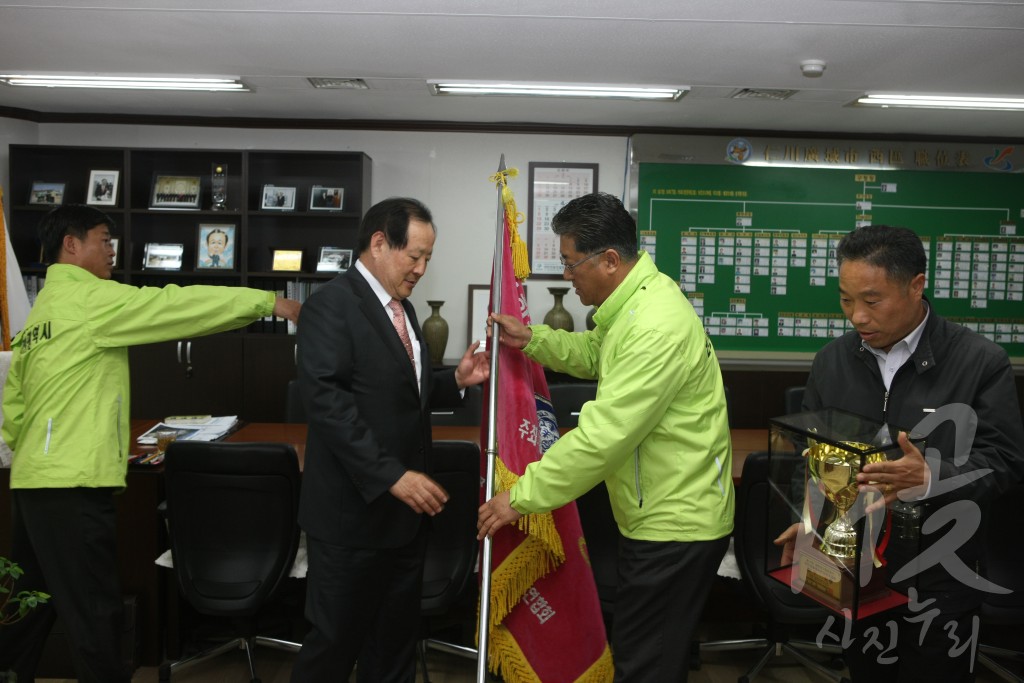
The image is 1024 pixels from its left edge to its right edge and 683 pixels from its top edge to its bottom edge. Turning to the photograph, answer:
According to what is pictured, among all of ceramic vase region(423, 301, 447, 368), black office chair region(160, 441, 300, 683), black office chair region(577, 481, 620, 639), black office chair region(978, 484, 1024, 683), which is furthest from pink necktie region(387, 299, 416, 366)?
ceramic vase region(423, 301, 447, 368)

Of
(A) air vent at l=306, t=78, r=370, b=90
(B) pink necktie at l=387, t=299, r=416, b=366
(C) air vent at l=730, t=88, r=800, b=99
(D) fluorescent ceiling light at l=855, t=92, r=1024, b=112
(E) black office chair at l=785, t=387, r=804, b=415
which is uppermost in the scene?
(A) air vent at l=306, t=78, r=370, b=90

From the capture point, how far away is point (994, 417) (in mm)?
1896

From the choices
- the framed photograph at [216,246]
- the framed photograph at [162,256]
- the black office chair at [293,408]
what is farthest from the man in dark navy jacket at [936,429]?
the framed photograph at [162,256]

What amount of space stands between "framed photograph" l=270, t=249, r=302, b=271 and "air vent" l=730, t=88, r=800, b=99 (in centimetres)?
284

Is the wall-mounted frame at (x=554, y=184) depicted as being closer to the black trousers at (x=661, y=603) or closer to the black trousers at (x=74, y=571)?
the black trousers at (x=74, y=571)

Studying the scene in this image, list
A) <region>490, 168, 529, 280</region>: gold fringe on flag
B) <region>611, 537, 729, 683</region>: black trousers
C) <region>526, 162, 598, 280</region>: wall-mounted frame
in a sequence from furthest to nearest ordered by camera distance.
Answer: <region>526, 162, 598, 280</region>: wall-mounted frame
<region>490, 168, 529, 280</region>: gold fringe on flag
<region>611, 537, 729, 683</region>: black trousers

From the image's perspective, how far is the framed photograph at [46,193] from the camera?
5.34 m

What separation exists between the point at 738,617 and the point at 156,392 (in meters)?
3.70

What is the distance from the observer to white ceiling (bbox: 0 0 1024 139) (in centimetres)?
307

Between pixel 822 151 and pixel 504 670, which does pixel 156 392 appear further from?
pixel 822 151

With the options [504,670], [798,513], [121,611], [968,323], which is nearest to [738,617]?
[504,670]

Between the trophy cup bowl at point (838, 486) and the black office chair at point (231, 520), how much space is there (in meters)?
1.66

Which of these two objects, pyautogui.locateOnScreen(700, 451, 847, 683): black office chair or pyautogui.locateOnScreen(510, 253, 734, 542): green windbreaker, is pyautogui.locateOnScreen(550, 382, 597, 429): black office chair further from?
pyautogui.locateOnScreen(510, 253, 734, 542): green windbreaker

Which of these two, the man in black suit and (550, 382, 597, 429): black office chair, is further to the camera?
(550, 382, 597, 429): black office chair
